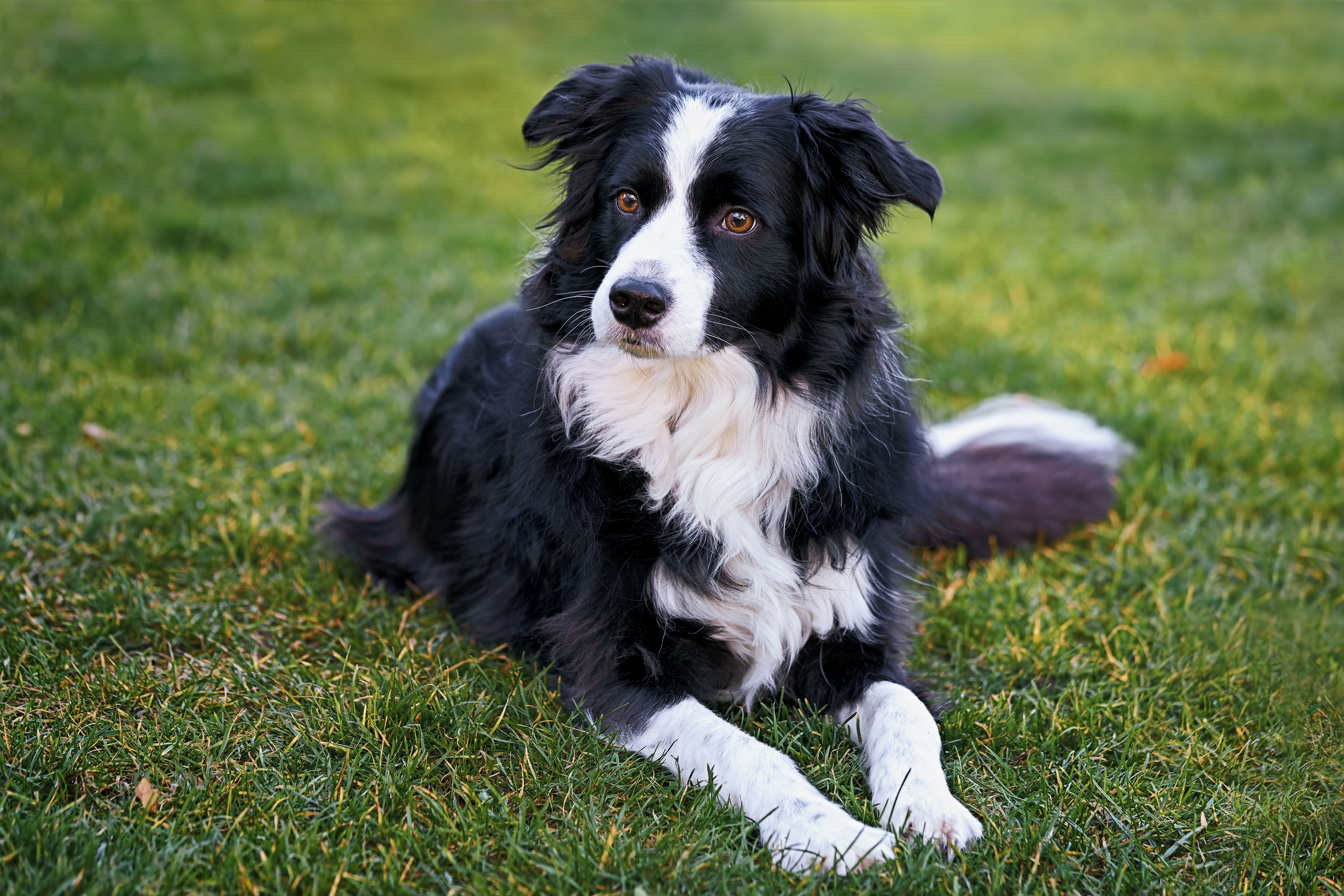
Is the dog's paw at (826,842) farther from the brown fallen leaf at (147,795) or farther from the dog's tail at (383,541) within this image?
the dog's tail at (383,541)

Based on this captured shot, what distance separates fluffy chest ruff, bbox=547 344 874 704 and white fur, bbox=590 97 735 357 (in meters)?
0.17

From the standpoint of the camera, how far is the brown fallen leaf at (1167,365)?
19.5ft

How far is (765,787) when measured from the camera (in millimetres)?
2660

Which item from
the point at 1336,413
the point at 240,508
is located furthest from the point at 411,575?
the point at 1336,413

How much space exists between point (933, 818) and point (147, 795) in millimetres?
1831

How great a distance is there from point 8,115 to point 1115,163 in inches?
345

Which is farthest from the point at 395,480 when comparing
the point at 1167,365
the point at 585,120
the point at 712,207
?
the point at 1167,365

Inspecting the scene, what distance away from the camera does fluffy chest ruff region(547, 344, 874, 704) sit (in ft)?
10.0

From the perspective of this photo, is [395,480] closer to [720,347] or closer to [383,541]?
[383,541]

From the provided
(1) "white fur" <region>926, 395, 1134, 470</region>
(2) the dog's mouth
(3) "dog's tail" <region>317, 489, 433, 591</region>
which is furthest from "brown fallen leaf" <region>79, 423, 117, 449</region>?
(1) "white fur" <region>926, 395, 1134, 470</region>

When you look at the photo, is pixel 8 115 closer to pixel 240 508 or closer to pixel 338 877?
pixel 240 508

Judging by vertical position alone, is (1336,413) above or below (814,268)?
below

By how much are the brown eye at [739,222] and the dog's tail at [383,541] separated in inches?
66.9

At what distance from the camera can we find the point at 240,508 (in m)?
4.24
